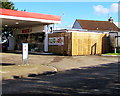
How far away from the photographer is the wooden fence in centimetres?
2252

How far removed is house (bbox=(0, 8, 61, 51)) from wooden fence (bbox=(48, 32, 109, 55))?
5.14 ft

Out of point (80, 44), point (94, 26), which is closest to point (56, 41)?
point (80, 44)

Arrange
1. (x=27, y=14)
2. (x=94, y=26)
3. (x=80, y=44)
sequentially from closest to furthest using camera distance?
1. (x=27, y=14)
2. (x=80, y=44)
3. (x=94, y=26)

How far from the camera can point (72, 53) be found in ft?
73.2

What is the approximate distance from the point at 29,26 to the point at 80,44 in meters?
8.75

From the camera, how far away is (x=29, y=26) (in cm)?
2855

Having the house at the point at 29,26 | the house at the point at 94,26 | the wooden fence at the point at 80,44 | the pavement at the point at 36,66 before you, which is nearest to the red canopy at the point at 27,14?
the house at the point at 29,26

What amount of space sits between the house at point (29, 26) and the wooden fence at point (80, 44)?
1567mm

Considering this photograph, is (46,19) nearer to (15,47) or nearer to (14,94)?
(15,47)

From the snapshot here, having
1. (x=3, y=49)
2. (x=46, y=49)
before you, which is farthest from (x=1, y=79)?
(x=3, y=49)

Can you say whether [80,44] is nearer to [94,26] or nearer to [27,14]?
[27,14]

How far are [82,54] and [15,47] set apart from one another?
1354cm

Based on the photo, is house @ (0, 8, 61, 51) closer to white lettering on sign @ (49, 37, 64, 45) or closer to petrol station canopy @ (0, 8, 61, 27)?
petrol station canopy @ (0, 8, 61, 27)

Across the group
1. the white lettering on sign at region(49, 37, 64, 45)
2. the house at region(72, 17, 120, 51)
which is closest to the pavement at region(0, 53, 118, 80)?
the white lettering on sign at region(49, 37, 64, 45)
